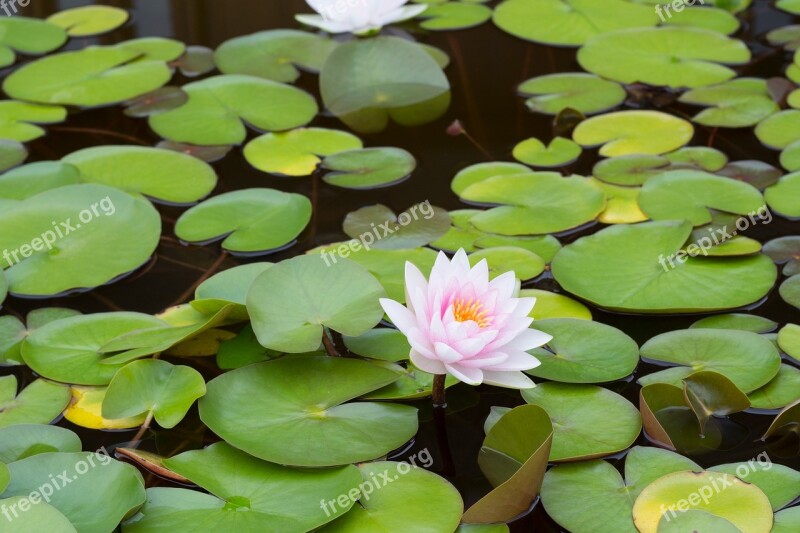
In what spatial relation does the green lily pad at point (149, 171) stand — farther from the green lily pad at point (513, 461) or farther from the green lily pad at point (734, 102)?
the green lily pad at point (734, 102)

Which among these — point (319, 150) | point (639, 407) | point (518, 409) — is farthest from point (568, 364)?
point (319, 150)

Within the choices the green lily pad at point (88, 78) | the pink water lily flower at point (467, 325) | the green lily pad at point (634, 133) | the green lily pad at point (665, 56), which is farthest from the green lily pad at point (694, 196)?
the green lily pad at point (88, 78)

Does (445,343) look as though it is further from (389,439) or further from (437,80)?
(437,80)

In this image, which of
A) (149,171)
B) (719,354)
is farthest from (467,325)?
(149,171)

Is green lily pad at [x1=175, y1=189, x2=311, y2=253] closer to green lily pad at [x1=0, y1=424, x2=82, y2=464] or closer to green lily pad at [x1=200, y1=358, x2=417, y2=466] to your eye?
green lily pad at [x1=200, y1=358, x2=417, y2=466]

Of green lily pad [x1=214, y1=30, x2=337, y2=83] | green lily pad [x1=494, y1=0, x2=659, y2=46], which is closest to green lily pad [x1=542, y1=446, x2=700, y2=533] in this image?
green lily pad [x1=214, y1=30, x2=337, y2=83]

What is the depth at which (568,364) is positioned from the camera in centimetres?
158

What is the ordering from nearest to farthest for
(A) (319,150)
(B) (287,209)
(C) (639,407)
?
1. (C) (639,407)
2. (B) (287,209)
3. (A) (319,150)

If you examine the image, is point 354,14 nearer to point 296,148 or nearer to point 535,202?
point 296,148

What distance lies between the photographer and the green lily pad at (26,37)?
9.11 feet

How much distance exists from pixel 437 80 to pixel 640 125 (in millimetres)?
611

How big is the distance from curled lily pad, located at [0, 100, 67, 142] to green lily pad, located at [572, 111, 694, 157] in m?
1.42

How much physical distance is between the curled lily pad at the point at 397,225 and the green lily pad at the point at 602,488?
0.68m

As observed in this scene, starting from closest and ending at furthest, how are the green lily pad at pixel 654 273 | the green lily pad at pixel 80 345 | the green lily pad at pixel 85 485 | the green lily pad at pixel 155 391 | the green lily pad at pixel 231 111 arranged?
the green lily pad at pixel 85 485
the green lily pad at pixel 155 391
the green lily pad at pixel 80 345
the green lily pad at pixel 654 273
the green lily pad at pixel 231 111
